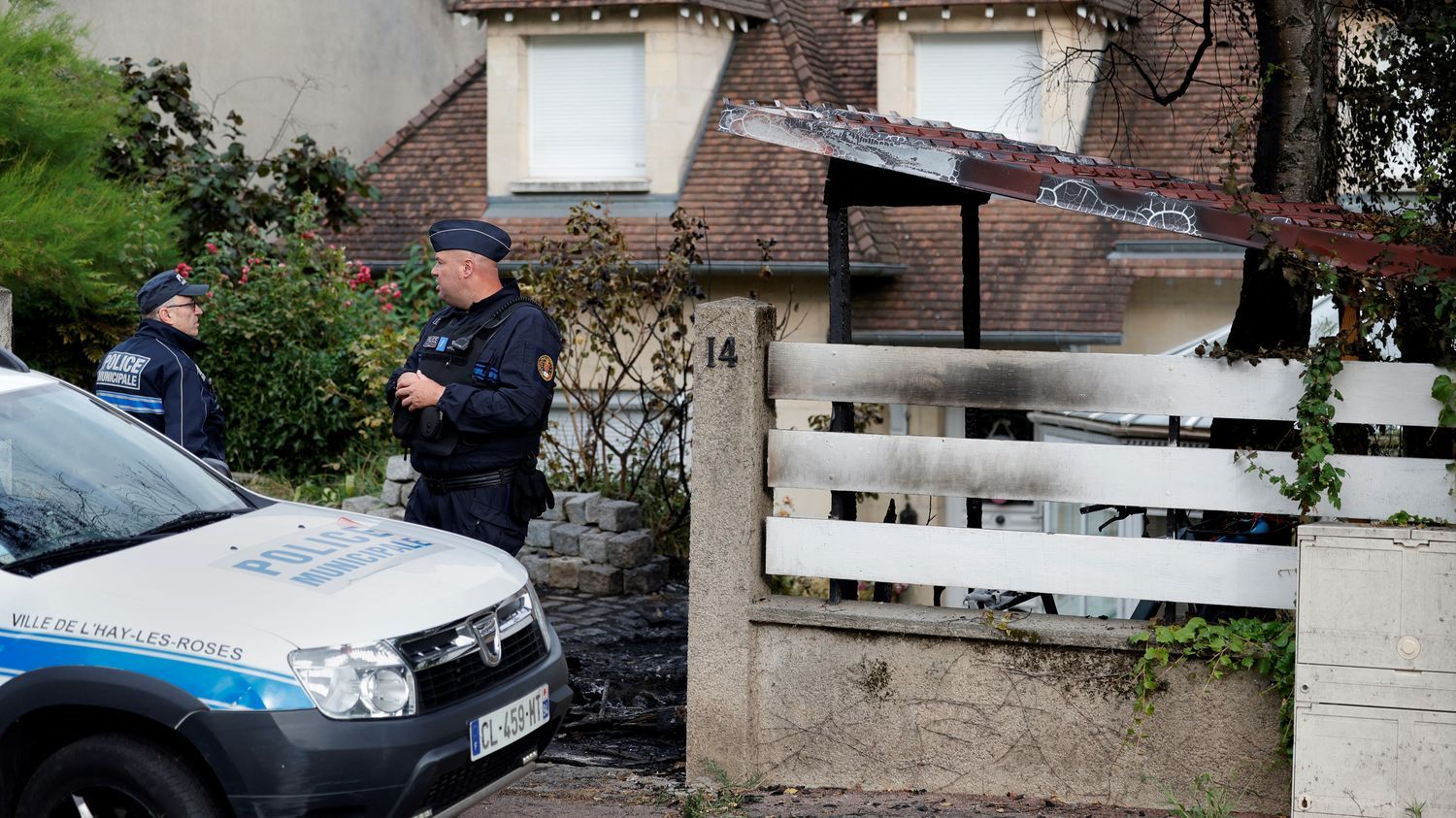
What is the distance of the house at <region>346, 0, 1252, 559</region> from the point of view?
16.7 meters

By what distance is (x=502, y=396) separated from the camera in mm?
5652

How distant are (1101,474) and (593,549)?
539 cm

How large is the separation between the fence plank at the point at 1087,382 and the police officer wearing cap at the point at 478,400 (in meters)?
1.02

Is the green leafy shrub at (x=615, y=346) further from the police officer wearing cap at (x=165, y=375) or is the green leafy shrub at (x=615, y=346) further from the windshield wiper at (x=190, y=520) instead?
the windshield wiper at (x=190, y=520)

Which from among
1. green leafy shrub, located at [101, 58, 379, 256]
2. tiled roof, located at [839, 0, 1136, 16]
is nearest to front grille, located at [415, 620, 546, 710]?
green leafy shrub, located at [101, 58, 379, 256]

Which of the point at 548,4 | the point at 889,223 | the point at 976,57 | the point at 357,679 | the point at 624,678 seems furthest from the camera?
the point at 889,223

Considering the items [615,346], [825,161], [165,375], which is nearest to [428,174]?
[825,161]

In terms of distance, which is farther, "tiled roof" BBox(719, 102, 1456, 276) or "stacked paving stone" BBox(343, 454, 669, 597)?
"stacked paving stone" BBox(343, 454, 669, 597)

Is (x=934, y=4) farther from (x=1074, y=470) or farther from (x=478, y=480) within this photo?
(x=1074, y=470)

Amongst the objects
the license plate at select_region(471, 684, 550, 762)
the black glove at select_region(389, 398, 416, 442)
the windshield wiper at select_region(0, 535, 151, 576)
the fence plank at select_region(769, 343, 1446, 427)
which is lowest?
the license plate at select_region(471, 684, 550, 762)

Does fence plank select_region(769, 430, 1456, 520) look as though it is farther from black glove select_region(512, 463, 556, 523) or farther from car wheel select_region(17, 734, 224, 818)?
car wheel select_region(17, 734, 224, 818)

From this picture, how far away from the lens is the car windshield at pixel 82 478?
4379mm

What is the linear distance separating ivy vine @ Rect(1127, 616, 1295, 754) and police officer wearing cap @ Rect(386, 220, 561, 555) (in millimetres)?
2401

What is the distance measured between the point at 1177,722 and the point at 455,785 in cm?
253
